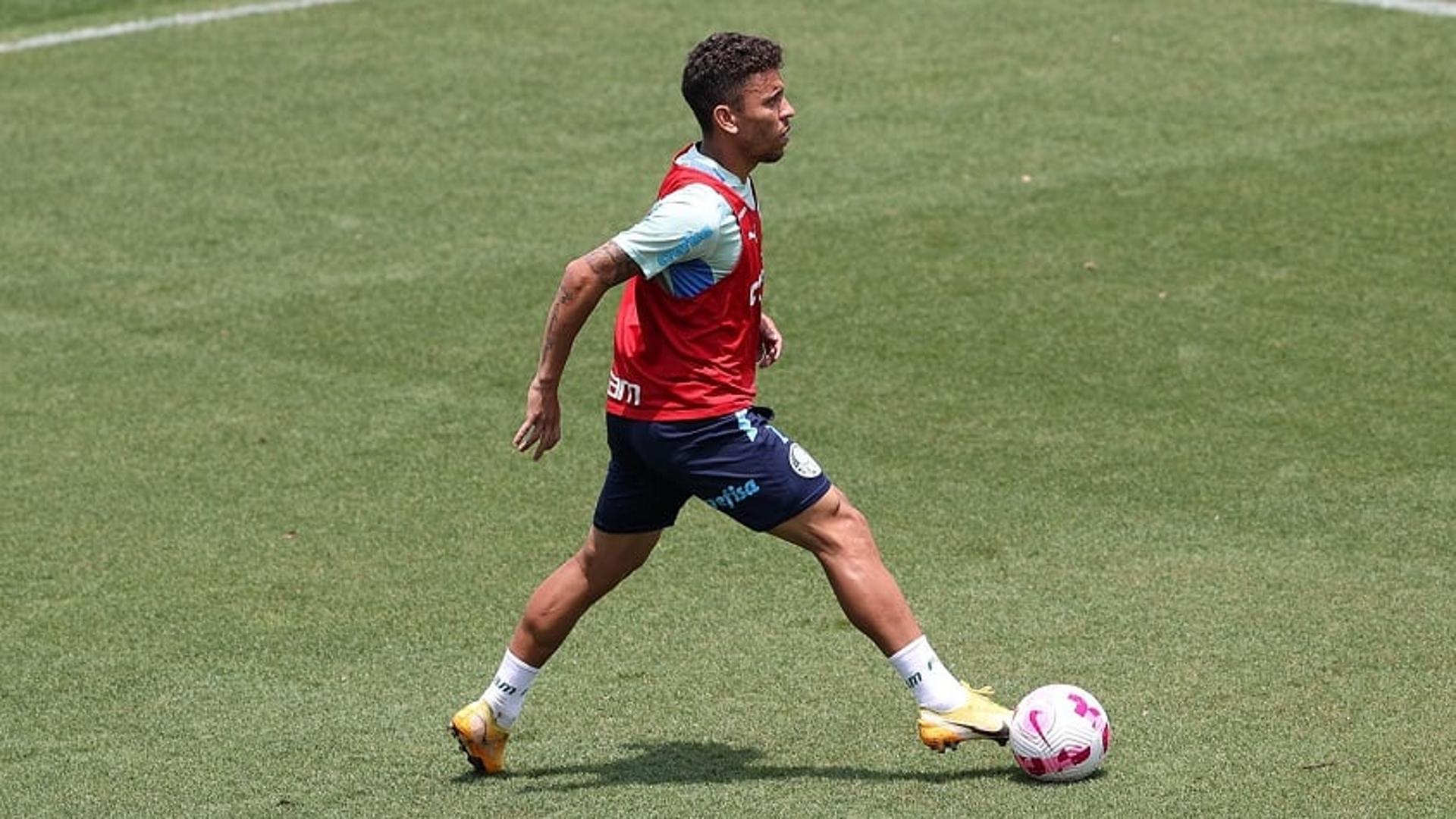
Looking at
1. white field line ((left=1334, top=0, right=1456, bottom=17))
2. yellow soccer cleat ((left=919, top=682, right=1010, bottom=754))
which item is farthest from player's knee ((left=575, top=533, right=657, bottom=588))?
white field line ((left=1334, top=0, right=1456, bottom=17))

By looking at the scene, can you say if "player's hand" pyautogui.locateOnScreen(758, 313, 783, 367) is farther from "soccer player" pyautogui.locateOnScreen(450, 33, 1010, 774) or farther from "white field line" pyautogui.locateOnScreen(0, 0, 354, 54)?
"white field line" pyautogui.locateOnScreen(0, 0, 354, 54)

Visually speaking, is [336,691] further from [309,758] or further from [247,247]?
[247,247]

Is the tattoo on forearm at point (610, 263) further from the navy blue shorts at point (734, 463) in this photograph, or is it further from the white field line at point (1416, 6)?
the white field line at point (1416, 6)

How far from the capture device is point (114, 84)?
53.1ft

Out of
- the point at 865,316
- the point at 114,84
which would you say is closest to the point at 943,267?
the point at 865,316

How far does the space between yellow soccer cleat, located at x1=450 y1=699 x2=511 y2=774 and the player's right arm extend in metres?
0.87

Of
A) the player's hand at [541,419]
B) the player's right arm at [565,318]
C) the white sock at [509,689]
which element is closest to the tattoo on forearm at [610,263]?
the player's right arm at [565,318]

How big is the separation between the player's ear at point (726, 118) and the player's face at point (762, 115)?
0.04 feet

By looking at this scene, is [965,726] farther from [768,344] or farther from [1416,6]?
[1416,6]

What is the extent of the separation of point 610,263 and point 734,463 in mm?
681

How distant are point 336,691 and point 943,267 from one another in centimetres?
555

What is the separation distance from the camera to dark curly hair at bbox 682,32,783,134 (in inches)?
257

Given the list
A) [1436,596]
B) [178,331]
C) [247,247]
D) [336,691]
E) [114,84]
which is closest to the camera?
[336,691]

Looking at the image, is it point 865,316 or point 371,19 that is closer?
point 865,316
